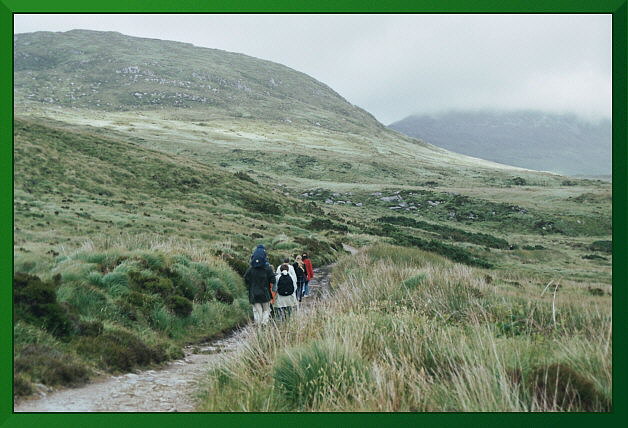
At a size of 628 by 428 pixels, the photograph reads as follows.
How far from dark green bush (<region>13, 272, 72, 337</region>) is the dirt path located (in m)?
1.60

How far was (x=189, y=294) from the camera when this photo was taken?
13344mm

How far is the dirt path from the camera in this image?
627 cm

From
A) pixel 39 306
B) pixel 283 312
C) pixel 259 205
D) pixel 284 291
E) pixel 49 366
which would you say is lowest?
pixel 283 312

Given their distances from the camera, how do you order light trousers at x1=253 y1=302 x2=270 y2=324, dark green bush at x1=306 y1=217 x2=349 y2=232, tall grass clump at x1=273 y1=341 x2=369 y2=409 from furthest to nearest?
Result: dark green bush at x1=306 y1=217 x2=349 y2=232 < light trousers at x1=253 y1=302 x2=270 y2=324 < tall grass clump at x1=273 y1=341 x2=369 y2=409

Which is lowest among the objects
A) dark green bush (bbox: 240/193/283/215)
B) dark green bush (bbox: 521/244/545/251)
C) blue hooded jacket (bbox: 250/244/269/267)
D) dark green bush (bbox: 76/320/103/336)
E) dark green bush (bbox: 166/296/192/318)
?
dark green bush (bbox: 521/244/545/251)

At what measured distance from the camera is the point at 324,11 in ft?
20.8

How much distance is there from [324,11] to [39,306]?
7237mm

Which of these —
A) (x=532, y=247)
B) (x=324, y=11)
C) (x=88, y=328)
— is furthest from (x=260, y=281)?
(x=532, y=247)

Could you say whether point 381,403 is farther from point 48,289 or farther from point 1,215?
point 48,289

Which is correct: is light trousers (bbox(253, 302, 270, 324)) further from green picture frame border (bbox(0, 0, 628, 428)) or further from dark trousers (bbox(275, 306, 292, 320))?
green picture frame border (bbox(0, 0, 628, 428))

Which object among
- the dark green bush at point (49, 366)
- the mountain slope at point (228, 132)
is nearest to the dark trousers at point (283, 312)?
the dark green bush at point (49, 366)

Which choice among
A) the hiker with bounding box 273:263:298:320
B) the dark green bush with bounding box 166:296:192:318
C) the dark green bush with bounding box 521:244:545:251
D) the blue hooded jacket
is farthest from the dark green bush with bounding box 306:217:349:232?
the blue hooded jacket

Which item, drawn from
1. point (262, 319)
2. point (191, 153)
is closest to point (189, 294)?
point (262, 319)

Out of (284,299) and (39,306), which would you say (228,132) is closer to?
(284,299)
